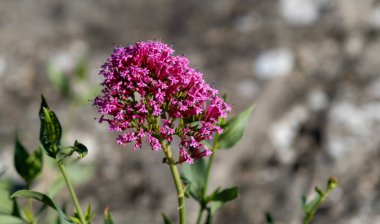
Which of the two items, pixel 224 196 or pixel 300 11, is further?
pixel 300 11

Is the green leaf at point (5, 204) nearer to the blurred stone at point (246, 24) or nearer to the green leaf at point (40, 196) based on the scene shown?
the green leaf at point (40, 196)

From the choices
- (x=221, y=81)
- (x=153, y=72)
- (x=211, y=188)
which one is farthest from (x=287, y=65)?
(x=153, y=72)

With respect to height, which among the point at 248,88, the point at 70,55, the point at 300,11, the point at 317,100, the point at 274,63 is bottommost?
the point at 317,100

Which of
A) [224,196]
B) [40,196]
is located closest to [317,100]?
[224,196]

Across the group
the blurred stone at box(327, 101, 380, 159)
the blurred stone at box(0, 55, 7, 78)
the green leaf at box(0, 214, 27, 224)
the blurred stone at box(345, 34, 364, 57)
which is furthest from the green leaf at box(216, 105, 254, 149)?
the blurred stone at box(0, 55, 7, 78)

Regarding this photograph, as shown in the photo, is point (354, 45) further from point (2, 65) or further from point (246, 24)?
point (2, 65)

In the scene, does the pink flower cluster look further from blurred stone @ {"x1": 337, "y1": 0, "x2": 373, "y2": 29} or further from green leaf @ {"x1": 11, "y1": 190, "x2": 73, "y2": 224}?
blurred stone @ {"x1": 337, "y1": 0, "x2": 373, "y2": 29}
